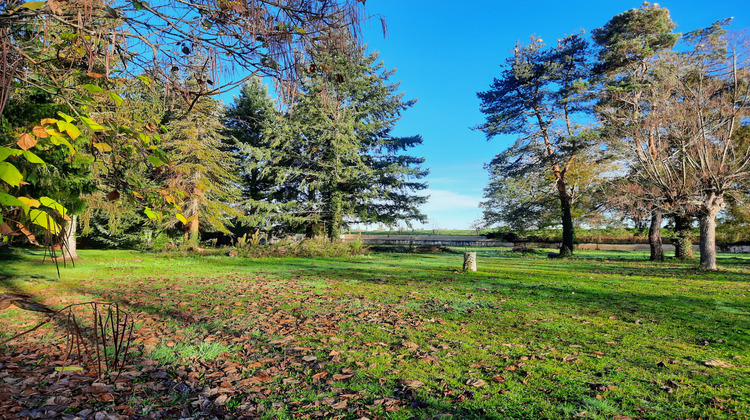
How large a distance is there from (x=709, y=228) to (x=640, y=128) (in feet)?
15.5

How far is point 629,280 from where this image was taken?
11.8m

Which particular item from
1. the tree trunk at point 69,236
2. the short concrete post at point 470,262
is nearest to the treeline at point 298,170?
the tree trunk at point 69,236

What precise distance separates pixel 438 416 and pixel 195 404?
1.95 m

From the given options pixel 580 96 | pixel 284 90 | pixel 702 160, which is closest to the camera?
pixel 284 90

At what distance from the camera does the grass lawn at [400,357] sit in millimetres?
3082

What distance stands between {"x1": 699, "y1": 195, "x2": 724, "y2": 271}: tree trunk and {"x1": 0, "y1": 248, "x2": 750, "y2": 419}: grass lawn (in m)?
Answer: 8.34

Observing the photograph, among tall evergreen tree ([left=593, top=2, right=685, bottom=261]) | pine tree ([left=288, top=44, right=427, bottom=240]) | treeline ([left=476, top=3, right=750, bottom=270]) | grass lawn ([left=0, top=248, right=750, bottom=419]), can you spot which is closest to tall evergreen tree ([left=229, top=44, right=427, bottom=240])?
pine tree ([left=288, top=44, right=427, bottom=240])

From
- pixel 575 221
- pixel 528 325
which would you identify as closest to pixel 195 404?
pixel 528 325

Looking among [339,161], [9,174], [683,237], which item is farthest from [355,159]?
[9,174]

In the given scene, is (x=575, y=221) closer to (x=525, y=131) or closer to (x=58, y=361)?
(x=525, y=131)

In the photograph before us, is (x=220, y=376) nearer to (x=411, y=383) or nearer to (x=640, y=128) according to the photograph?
(x=411, y=383)

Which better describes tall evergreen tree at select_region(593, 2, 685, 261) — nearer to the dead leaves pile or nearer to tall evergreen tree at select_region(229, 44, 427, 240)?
tall evergreen tree at select_region(229, 44, 427, 240)

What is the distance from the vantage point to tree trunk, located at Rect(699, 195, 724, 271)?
578 inches

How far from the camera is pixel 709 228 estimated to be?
14891mm
